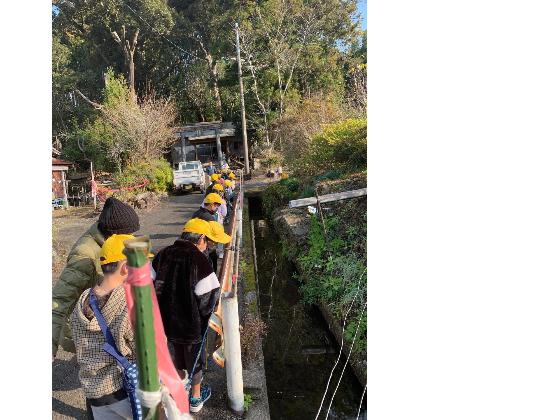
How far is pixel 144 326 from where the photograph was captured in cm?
79

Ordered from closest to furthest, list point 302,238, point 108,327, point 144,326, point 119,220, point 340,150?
1. point 144,326
2. point 108,327
3. point 119,220
4. point 302,238
5. point 340,150

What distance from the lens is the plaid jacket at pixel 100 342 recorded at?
1330 mm

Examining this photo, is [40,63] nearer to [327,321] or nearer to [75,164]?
[327,321]

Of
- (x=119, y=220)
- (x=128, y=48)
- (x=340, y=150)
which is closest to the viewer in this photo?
(x=119, y=220)

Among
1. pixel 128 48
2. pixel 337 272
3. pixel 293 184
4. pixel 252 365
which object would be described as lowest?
pixel 252 365

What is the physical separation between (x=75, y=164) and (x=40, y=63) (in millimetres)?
12207

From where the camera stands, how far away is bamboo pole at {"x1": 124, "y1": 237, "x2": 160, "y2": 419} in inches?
29.2

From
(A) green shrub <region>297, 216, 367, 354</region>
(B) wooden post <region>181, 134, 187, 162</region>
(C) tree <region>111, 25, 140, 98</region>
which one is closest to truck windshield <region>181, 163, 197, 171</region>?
(C) tree <region>111, 25, 140, 98</region>

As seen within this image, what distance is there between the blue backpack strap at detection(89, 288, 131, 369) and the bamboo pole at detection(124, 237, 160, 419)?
571mm

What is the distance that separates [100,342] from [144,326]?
0.72 m

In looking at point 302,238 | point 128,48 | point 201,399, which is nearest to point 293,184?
point 302,238

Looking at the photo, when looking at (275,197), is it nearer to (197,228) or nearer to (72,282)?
(197,228)
